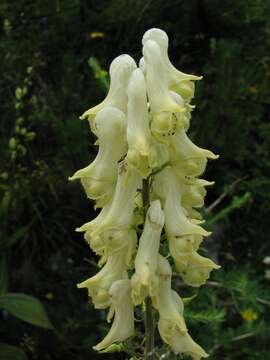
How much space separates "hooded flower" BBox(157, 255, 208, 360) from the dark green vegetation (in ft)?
5.60

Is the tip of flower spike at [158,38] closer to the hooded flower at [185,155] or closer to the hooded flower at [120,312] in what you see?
the hooded flower at [185,155]

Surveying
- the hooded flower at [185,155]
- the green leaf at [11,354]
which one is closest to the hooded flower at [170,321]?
the hooded flower at [185,155]

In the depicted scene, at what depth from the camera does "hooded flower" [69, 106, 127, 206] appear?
62.1 inches

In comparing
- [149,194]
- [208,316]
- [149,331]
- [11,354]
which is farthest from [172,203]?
[11,354]

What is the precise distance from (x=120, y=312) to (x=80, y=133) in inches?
79.8

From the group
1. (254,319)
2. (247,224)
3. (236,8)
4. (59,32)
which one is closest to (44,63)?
(59,32)

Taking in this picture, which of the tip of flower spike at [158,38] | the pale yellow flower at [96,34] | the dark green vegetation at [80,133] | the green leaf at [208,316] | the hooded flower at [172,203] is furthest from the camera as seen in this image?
the pale yellow flower at [96,34]

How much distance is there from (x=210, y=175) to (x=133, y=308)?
100 inches

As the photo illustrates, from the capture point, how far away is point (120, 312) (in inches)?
63.7

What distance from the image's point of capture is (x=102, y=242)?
156 cm

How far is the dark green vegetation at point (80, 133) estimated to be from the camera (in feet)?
12.2

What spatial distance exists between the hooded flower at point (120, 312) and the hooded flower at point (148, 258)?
3.7 inches

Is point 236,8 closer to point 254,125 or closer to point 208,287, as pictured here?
point 254,125

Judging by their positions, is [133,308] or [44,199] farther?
[44,199]
